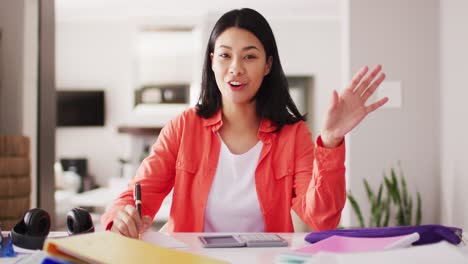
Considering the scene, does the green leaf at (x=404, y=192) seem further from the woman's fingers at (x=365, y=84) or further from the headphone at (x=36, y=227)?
the headphone at (x=36, y=227)

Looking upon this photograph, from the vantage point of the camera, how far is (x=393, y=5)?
3027 millimetres

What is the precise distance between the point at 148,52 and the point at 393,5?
4.67 m

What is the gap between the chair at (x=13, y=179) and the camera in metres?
2.35

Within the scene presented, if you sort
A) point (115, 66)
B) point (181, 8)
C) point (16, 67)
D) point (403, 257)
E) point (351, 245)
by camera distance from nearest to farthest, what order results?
point (403, 257) < point (351, 245) < point (16, 67) < point (181, 8) < point (115, 66)

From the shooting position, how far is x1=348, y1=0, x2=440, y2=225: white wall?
3012 mm

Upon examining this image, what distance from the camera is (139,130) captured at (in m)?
6.97

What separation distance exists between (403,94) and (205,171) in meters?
1.91

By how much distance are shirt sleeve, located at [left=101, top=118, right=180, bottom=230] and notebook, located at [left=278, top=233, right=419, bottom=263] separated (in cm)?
64

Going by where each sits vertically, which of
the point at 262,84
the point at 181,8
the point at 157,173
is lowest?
the point at 157,173

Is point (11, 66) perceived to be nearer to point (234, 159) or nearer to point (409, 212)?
point (234, 159)

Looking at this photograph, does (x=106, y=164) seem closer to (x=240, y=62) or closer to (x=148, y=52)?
(x=148, y=52)

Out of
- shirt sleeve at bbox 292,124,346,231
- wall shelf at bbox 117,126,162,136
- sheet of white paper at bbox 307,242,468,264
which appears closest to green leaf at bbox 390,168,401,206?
shirt sleeve at bbox 292,124,346,231

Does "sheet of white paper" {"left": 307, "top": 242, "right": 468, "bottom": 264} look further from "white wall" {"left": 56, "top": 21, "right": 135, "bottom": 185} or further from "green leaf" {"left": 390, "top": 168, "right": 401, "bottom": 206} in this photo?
"white wall" {"left": 56, "top": 21, "right": 135, "bottom": 185}

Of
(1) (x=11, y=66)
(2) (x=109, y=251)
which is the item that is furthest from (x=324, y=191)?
(1) (x=11, y=66)
